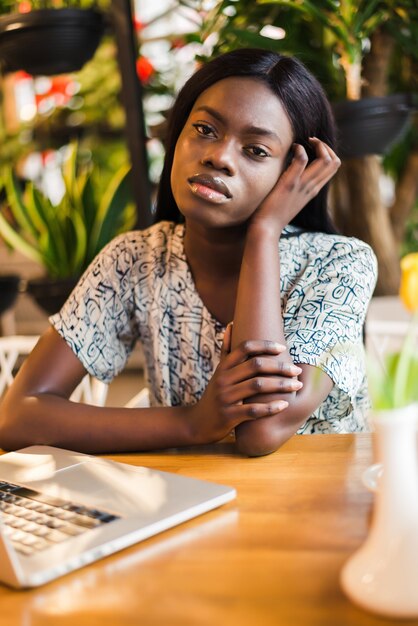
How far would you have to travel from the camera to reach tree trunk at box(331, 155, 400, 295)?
9.57ft

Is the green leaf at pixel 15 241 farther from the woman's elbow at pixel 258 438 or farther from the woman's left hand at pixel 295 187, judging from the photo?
the woman's elbow at pixel 258 438

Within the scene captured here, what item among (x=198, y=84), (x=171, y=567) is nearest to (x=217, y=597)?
(x=171, y=567)

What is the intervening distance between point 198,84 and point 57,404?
0.68 m

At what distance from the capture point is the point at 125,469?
116 centimetres

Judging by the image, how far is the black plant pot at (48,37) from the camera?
2379 millimetres

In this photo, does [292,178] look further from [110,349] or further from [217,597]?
[217,597]

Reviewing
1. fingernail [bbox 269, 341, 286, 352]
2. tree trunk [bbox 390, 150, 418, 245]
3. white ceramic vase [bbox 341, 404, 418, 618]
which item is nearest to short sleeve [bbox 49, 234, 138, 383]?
fingernail [bbox 269, 341, 286, 352]

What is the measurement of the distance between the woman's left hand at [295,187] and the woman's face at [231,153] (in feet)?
0.06

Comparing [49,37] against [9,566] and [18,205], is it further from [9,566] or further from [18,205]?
[9,566]

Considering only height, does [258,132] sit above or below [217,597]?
above

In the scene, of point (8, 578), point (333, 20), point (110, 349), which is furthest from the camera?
point (333, 20)

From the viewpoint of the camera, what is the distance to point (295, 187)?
1.59m

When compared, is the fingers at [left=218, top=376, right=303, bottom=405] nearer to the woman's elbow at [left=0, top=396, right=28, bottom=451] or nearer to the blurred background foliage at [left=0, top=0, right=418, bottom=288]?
the woman's elbow at [left=0, top=396, right=28, bottom=451]

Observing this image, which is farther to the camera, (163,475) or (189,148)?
(189,148)
